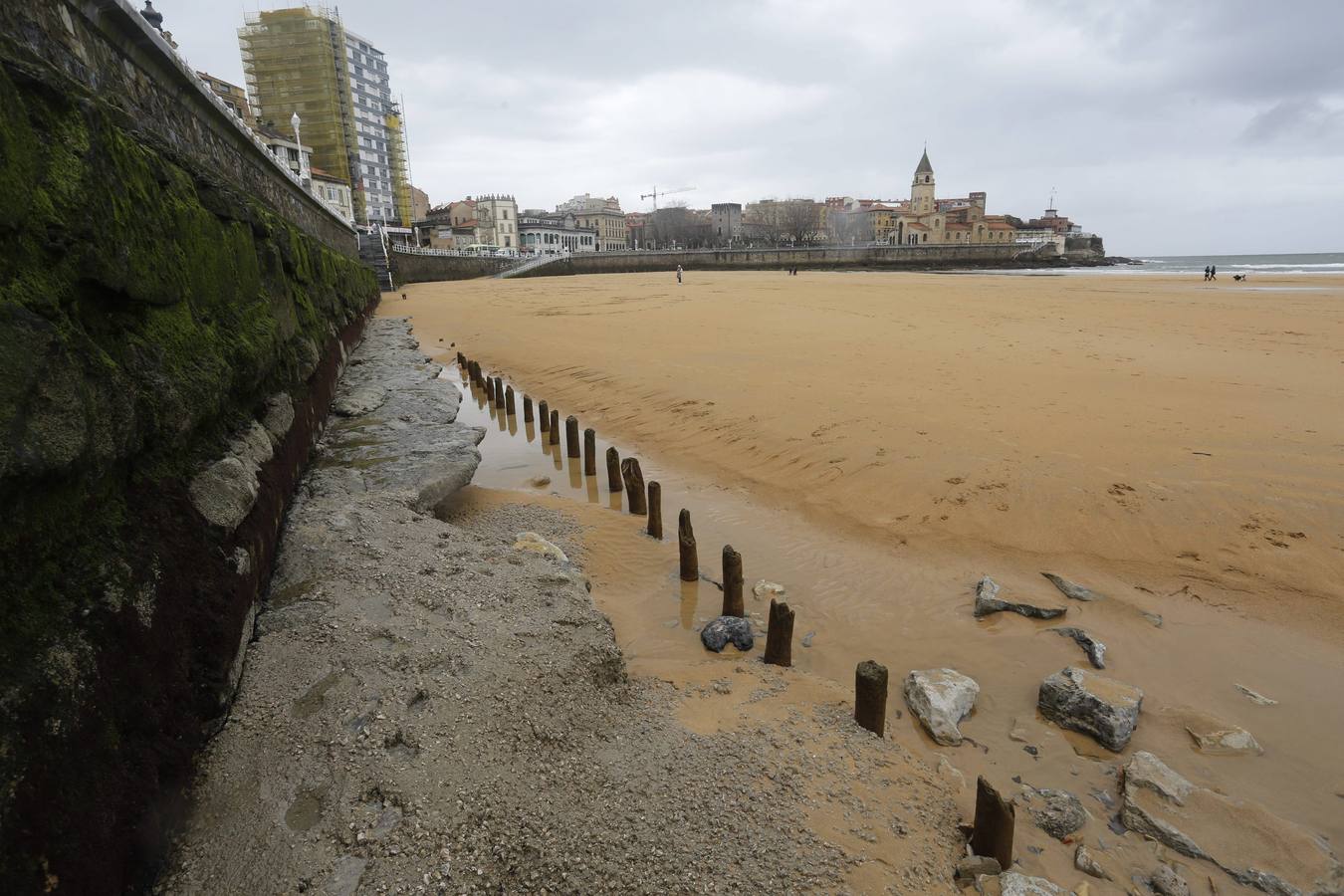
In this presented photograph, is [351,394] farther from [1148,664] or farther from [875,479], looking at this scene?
[1148,664]

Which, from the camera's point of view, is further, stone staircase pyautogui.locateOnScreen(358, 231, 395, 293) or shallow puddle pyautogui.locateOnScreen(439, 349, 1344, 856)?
stone staircase pyautogui.locateOnScreen(358, 231, 395, 293)

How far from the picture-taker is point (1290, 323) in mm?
17828

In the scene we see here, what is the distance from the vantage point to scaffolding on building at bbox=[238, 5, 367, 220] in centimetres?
6950

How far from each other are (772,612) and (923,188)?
458 ft

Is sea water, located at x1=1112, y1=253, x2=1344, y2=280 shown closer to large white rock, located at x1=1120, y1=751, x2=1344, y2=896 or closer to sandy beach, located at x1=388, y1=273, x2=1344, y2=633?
sandy beach, located at x1=388, y1=273, x2=1344, y2=633

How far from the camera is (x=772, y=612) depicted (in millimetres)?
4535

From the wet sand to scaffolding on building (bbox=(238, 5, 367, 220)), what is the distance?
72.9 meters

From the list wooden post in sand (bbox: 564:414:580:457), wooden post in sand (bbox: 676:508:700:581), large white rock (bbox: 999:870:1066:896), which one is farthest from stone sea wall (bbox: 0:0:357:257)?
large white rock (bbox: 999:870:1066:896)

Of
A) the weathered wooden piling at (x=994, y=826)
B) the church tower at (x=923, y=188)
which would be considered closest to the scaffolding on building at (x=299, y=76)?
the weathered wooden piling at (x=994, y=826)

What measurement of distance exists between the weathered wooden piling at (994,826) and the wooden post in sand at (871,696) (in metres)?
0.74

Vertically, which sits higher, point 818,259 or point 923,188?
point 923,188

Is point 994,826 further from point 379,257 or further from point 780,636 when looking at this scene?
point 379,257

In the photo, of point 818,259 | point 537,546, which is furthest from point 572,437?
point 818,259

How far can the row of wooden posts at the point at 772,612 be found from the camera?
2917mm
